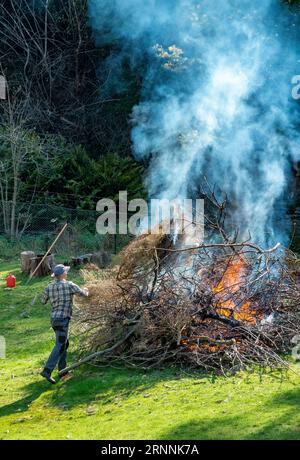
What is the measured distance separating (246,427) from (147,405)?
1.67 meters

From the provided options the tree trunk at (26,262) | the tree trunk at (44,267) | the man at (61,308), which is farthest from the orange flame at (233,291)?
the tree trunk at (26,262)

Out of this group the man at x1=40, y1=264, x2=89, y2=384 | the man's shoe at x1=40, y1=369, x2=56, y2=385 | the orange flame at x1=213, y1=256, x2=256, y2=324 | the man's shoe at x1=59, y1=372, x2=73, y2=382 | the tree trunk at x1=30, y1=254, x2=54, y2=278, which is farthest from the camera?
the tree trunk at x1=30, y1=254, x2=54, y2=278

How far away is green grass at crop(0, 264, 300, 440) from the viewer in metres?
7.74

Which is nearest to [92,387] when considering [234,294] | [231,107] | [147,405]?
[147,405]

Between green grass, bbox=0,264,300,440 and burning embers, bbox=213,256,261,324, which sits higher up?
burning embers, bbox=213,256,261,324

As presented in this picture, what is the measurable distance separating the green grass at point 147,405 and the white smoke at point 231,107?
11.3 m

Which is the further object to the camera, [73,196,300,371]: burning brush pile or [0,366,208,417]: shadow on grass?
[73,196,300,371]: burning brush pile

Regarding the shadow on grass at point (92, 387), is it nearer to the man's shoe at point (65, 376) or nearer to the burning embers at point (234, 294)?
the man's shoe at point (65, 376)

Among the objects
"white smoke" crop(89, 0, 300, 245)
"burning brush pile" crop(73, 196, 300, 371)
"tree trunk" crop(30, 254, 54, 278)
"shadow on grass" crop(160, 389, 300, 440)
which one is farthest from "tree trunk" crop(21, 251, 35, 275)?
"shadow on grass" crop(160, 389, 300, 440)

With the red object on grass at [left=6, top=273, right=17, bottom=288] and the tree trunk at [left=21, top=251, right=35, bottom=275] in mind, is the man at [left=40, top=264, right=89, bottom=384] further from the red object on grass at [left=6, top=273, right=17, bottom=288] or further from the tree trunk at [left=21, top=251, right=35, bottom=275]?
the tree trunk at [left=21, top=251, right=35, bottom=275]

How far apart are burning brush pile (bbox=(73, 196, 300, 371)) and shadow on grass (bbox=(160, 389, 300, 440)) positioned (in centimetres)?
199

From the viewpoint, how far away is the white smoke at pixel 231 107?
2248cm

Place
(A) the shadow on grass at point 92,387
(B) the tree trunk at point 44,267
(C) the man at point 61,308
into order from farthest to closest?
(B) the tree trunk at point 44,267 → (C) the man at point 61,308 → (A) the shadow on grass at point 92,387
